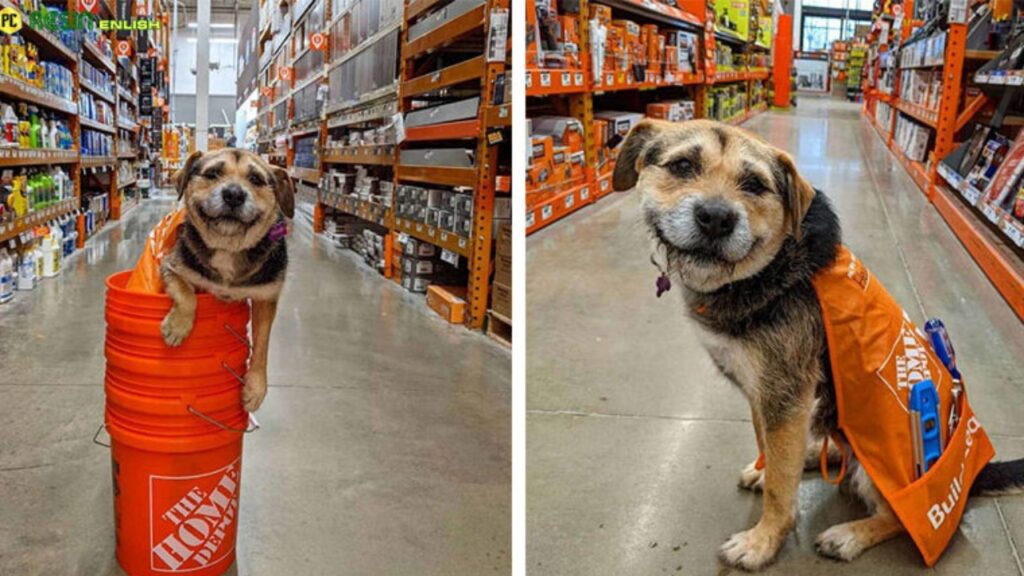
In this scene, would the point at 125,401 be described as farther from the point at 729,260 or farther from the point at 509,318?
the point at 509,318

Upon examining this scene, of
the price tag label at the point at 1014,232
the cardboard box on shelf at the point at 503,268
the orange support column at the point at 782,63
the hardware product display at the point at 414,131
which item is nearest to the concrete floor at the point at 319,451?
the cardboard box on shelf at the point at 503,268

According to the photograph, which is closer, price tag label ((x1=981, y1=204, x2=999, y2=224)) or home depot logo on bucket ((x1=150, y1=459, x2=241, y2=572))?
home depot logo on bucket ((x1=150, y1=459, x2=241, y2=572))

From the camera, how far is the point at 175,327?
4.84 ft

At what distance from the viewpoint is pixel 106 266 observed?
4.00 m

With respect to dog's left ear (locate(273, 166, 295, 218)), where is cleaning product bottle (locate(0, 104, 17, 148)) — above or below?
above

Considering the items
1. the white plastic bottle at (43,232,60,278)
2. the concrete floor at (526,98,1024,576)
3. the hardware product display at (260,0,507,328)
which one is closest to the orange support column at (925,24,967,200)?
the concrete floor at (526,98,1024,576)

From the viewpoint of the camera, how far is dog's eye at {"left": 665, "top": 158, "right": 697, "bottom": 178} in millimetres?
1387

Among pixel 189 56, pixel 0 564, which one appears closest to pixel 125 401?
pixel 0 564

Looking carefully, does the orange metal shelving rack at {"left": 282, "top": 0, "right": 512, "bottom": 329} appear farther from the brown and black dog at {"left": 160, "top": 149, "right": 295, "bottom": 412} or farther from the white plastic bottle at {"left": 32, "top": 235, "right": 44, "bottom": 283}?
the white plastic bottle at {"left": 32, "top": 235, "right": 44, "bottom": 283}

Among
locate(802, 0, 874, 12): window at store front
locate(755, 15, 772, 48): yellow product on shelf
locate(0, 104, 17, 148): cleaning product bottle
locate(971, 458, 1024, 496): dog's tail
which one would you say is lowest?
locate(971, 458, 1024, 496): dog's tail

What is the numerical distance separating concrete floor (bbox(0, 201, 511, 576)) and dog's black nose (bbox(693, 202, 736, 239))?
2.96 feet

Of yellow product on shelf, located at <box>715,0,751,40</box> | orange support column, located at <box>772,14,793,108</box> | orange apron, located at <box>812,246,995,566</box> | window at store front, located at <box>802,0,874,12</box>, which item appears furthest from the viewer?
window at store front, located at <box>802,0,874,12</box>

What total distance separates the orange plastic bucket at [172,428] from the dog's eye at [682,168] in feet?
3.01

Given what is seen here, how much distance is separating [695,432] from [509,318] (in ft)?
5.19
